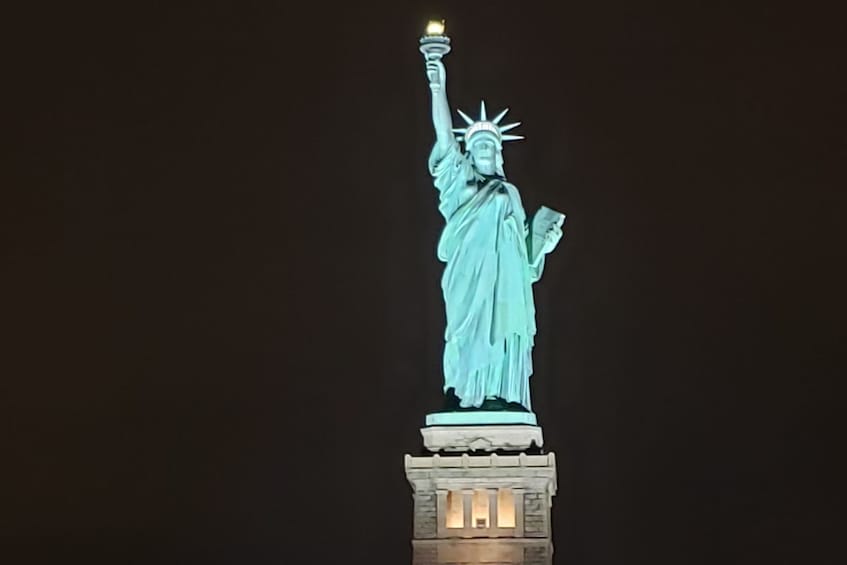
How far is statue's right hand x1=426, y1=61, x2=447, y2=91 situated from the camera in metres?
27.8

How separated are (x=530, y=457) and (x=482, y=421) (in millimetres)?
1055

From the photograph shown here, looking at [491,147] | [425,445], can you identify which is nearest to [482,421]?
[425,445]

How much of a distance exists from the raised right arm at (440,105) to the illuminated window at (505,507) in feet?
20.2

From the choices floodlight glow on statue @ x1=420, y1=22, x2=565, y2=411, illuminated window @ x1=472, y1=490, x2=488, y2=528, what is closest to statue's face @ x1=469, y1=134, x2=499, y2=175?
floodlight glow on statue @ x1=420, y1=22, x2=565, y2=411

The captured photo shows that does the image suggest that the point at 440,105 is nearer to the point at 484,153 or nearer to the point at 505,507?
the point at 484,153

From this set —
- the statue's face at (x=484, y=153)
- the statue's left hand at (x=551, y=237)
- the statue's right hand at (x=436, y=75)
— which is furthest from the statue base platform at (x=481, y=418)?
the statue's right hand at (x=436, y=75)

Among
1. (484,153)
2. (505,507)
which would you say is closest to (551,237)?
(484,153)

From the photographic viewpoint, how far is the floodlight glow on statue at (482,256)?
88.5 ft

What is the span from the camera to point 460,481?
2583 centimetres

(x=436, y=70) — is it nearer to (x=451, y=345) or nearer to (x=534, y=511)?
(x=451, y=345)

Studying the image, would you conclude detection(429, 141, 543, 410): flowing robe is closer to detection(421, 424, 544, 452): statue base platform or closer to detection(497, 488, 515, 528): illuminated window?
detection(421, 424, 544, 452): statue base platform

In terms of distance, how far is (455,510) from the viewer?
2588cm

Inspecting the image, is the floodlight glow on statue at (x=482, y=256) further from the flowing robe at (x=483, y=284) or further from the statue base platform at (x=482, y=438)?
the statue base platform at (x=482, y=438)

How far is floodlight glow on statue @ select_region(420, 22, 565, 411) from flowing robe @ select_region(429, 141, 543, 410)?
0.05 feet
